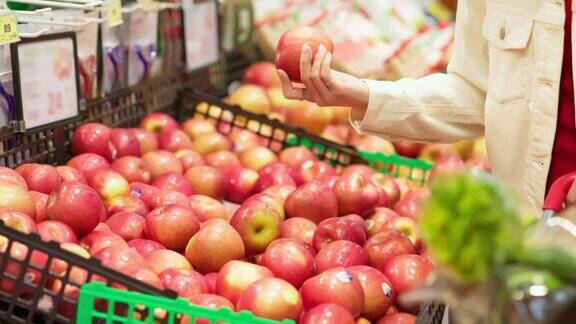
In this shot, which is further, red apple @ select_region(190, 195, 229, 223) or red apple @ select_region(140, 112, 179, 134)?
red apple @ select_region(140, 112, 179, 134)

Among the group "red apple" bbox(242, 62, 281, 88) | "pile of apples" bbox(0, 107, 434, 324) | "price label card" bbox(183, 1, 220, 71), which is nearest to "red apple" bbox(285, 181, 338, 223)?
"pile of apples" bbox(0, 107, 434, 324)

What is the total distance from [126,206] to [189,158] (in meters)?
0.62

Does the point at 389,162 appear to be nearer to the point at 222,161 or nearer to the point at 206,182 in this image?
the point at 222,161

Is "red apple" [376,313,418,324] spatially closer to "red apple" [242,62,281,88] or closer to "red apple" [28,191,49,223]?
"red apple" [28,191,49,223]

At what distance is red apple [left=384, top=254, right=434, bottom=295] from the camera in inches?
84.4

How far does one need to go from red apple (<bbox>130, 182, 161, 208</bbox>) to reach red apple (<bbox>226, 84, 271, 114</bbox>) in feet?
4.16

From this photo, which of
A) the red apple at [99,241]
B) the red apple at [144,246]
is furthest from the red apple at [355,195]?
the red apple at [99,241]

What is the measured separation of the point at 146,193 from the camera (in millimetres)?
2602

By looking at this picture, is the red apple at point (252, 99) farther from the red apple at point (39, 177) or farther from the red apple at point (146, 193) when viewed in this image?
the red apple at point (39, 177)

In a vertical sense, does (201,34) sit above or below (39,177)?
above

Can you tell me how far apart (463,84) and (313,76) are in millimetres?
449

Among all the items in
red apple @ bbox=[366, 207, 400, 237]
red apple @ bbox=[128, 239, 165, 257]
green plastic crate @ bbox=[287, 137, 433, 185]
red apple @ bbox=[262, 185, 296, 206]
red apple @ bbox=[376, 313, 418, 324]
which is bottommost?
green plastic crate @ bbox=[287, 137, 433, 185]

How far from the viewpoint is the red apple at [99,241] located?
211 centimetres

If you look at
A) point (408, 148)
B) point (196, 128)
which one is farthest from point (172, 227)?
point (408, 148)
